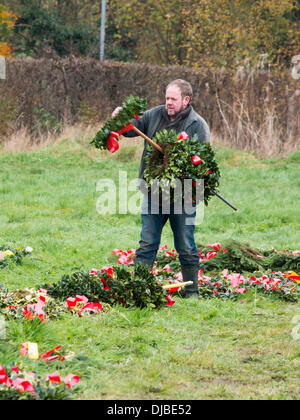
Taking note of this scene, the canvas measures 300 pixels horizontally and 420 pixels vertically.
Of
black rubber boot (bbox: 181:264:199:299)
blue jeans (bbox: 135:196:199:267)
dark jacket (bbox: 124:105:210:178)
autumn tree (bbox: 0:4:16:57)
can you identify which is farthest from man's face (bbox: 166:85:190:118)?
autumn tree (bbox: 0:4:16:57)

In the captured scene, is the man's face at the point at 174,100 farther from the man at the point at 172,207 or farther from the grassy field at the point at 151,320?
the grassy field at the point at 151,320

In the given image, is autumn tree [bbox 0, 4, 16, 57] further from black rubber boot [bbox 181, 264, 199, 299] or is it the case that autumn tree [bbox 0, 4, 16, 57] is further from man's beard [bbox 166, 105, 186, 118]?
black rubber boot [bbox 181, 264, 199, 299]

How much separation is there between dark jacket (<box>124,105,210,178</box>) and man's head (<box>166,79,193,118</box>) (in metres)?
0.13

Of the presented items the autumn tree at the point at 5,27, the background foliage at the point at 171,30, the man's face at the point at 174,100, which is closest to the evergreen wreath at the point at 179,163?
the man's face at the point at 174,100

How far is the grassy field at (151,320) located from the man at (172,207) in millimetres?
497

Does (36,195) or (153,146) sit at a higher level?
(153,146)

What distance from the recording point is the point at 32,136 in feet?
56.3

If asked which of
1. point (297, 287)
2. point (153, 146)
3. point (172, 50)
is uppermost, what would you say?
point (172, 50)

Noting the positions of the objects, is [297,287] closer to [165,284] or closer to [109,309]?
[165,284]

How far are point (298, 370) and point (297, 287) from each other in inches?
106

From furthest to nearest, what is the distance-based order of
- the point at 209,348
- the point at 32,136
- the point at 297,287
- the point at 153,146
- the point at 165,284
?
the point at 32,136 → the point at 297,287 → the point at 165,284 → the point at 153,146 → the point at 209,348

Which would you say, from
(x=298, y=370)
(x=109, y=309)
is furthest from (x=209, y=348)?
(x=109, y=309)

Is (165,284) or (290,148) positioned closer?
(165,284)

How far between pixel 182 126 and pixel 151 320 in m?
2.03
